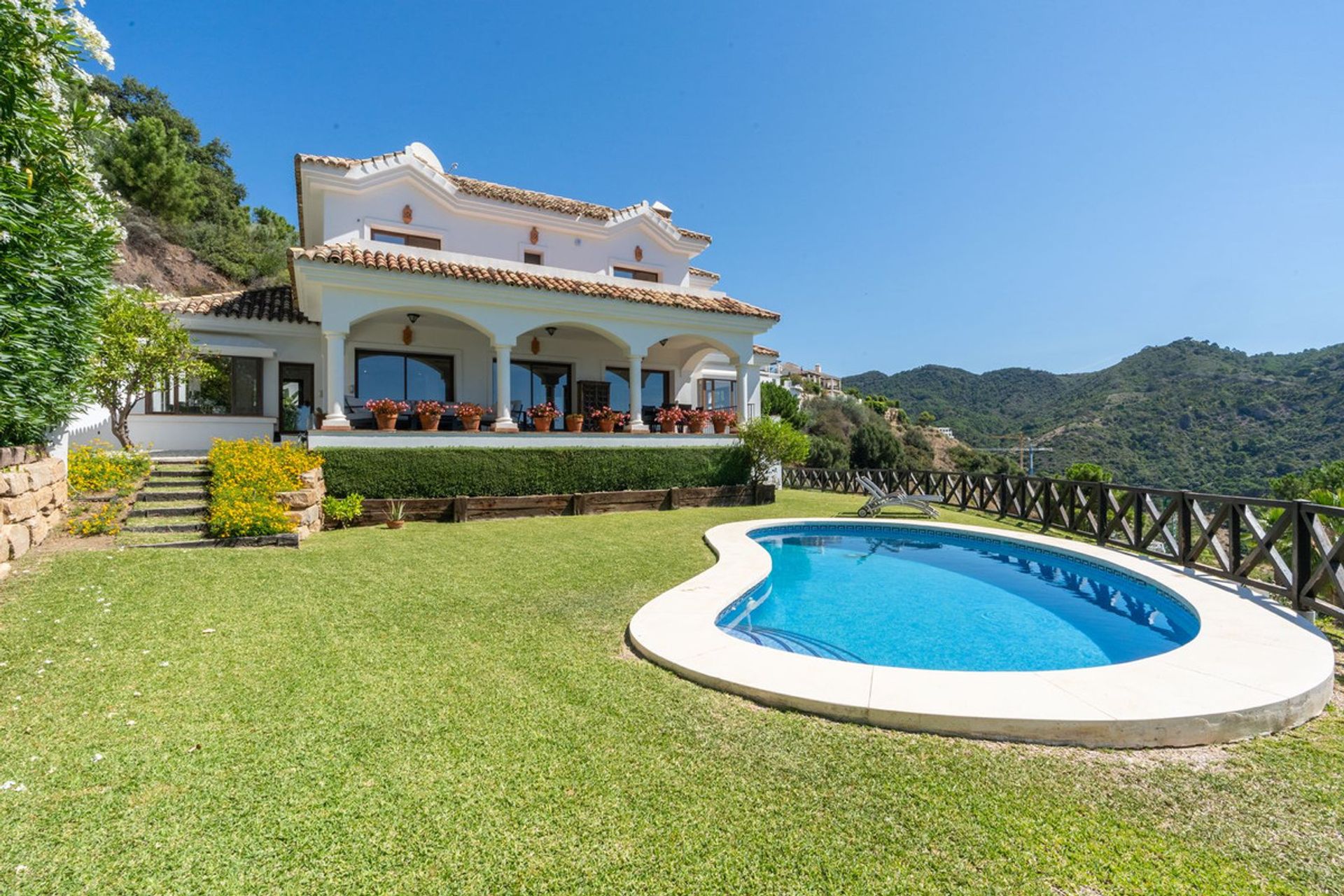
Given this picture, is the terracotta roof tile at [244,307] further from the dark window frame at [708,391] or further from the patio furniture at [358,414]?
the dark window frame at [708,391]

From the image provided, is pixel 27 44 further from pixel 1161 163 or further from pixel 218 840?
pixel 1161 163

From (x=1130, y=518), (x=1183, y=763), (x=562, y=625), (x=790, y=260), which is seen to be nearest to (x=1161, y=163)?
(x=1130, y=518)

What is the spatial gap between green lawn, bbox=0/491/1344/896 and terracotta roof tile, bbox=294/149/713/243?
45.3 ft

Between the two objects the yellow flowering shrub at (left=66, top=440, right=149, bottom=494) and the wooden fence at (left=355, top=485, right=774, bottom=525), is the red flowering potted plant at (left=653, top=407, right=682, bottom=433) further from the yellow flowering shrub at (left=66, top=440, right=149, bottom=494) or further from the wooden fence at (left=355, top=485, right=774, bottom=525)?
the yellow flowering shrub at (left=66, top=440, right=149, bottom=494)

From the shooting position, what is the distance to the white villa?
42.5 feet

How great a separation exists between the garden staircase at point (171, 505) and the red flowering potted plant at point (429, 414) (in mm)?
3940

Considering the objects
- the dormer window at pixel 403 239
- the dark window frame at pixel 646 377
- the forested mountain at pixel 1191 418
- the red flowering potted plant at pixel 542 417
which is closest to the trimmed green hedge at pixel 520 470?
the red flowering potted plant at pixel 542 417

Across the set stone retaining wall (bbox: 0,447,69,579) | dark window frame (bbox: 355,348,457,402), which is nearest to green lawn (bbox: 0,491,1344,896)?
stone retaining wall (bbox: 0,447,69,579)

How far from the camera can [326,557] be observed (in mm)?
7703

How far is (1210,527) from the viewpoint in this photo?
7402 mm

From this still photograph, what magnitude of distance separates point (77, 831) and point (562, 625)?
3.24m

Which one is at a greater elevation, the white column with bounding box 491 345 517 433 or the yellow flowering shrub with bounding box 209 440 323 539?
the white column with bounding box 491 345 517 433

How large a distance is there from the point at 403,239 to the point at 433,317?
8.22ft

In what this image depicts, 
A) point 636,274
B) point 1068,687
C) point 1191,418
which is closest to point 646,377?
point 636,274
